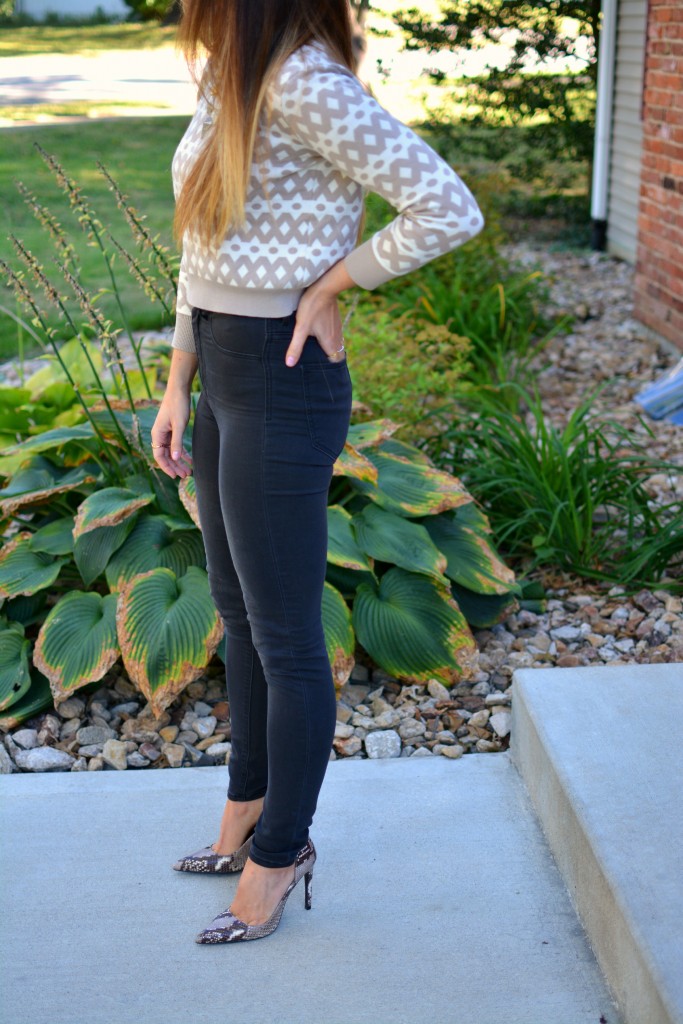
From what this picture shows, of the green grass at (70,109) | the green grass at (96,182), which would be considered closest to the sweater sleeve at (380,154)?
the green grass at (96,182)

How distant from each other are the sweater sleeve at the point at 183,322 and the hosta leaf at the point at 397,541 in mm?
1097

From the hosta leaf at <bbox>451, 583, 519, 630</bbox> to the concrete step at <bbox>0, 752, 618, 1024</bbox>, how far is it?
0.65m

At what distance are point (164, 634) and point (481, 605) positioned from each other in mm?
923

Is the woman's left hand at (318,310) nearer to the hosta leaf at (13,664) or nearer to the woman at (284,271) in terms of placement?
the woman at (284,271)

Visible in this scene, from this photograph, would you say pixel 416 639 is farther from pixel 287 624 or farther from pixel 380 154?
pixel 380 154

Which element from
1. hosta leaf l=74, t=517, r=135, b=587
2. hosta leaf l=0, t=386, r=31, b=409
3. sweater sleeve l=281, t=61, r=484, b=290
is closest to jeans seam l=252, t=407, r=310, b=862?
sweater sleeve l=281, t=61, r=484, b=290

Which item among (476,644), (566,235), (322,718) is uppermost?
(322,718)

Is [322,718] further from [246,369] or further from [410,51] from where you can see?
[410,51]

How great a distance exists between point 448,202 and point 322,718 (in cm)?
82

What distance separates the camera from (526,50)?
836 cm

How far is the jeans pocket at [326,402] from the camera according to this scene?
5.07ft

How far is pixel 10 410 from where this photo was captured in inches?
137

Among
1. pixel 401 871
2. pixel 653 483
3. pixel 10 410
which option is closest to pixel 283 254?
pixel 401 871

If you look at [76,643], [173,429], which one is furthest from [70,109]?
[173,429]
